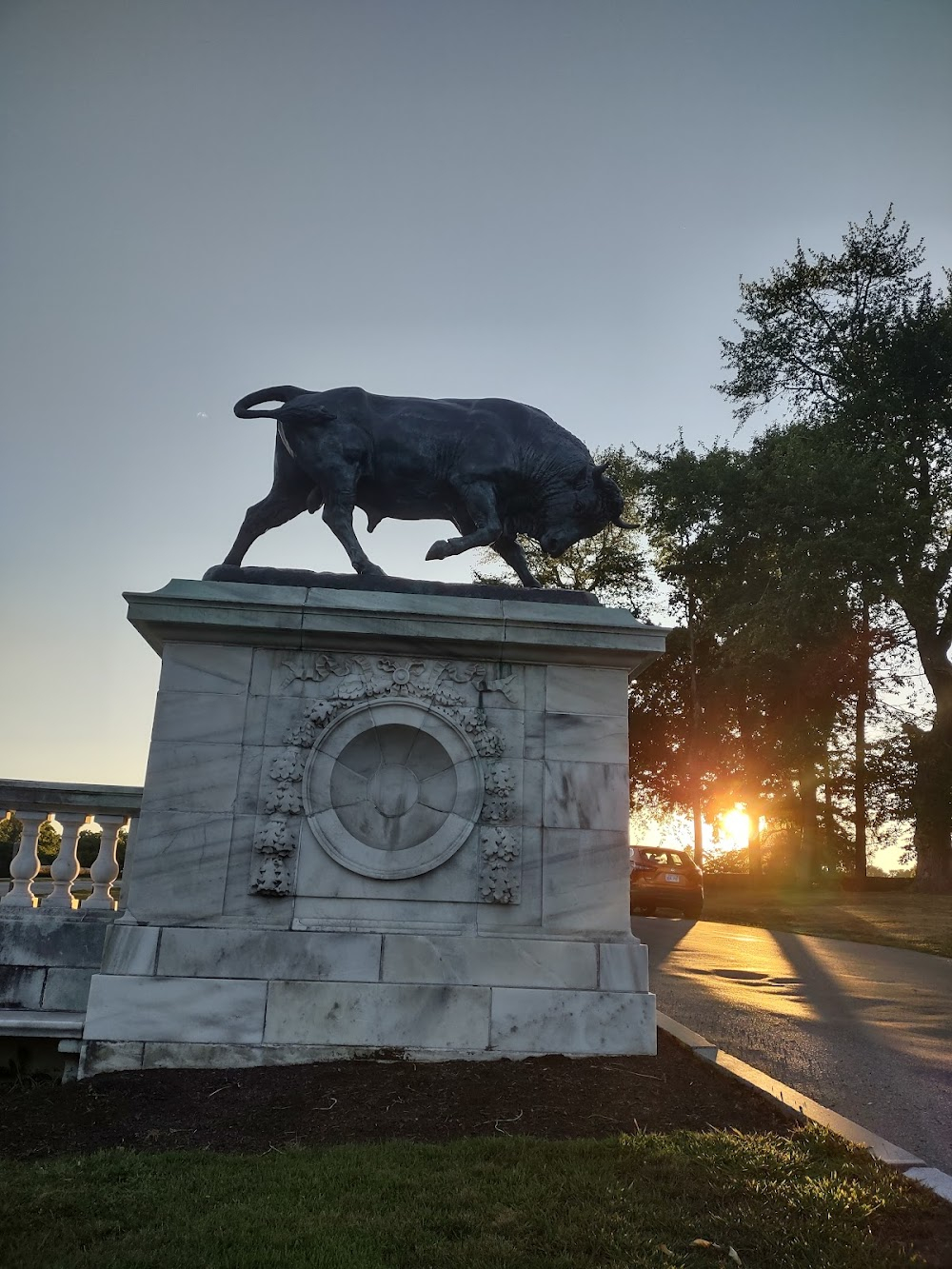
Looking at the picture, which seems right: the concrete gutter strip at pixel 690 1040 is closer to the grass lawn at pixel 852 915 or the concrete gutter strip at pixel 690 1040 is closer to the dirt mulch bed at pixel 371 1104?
the dirt mulch bed at pixel 371 1104

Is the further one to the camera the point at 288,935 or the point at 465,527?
the point at 465,527

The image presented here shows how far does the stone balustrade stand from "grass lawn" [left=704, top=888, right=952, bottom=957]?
13017 millimetres

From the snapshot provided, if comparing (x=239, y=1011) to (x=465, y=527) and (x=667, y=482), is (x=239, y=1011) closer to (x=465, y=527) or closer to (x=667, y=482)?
(x=465, y=527)

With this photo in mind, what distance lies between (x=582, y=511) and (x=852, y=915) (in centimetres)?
1766

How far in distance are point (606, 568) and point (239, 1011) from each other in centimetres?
3302

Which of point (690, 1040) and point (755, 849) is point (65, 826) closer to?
point (690, 1040)

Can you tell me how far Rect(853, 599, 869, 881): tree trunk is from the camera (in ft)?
97.1

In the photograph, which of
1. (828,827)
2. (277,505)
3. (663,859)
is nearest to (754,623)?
(663,859)

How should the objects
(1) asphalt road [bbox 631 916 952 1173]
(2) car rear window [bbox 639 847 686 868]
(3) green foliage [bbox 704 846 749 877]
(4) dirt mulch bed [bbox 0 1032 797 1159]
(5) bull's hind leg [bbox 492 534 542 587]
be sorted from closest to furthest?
(4) dirt mulch bed [bbox 0 1032 797 1159], (1) asphalt road [bbox 631 916 952 1173], (5) bull's hind leg [bbox 492 534 542 587], (2) car rear window [bbox 639 847 686 868], (3) green foliage [bbox 704 846 749 877]

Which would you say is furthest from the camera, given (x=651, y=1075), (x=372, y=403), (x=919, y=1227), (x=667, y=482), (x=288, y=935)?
(x=667, y=482)

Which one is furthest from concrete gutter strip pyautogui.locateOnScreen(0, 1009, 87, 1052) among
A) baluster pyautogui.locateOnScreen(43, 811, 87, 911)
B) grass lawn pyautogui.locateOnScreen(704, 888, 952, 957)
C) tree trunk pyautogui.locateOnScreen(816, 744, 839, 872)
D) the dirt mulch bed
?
tree trunk pyautogui.locateOnScreen(816, 744, 839, 872)

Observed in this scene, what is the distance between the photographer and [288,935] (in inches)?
251

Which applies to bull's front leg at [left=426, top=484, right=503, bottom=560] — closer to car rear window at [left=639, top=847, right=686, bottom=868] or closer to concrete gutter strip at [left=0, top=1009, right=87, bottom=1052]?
concrete gutter strip at [left=0, top=1009, right=87, bottom=1052]

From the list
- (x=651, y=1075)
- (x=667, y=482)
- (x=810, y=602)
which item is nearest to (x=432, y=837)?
(x=651, y=1075)
